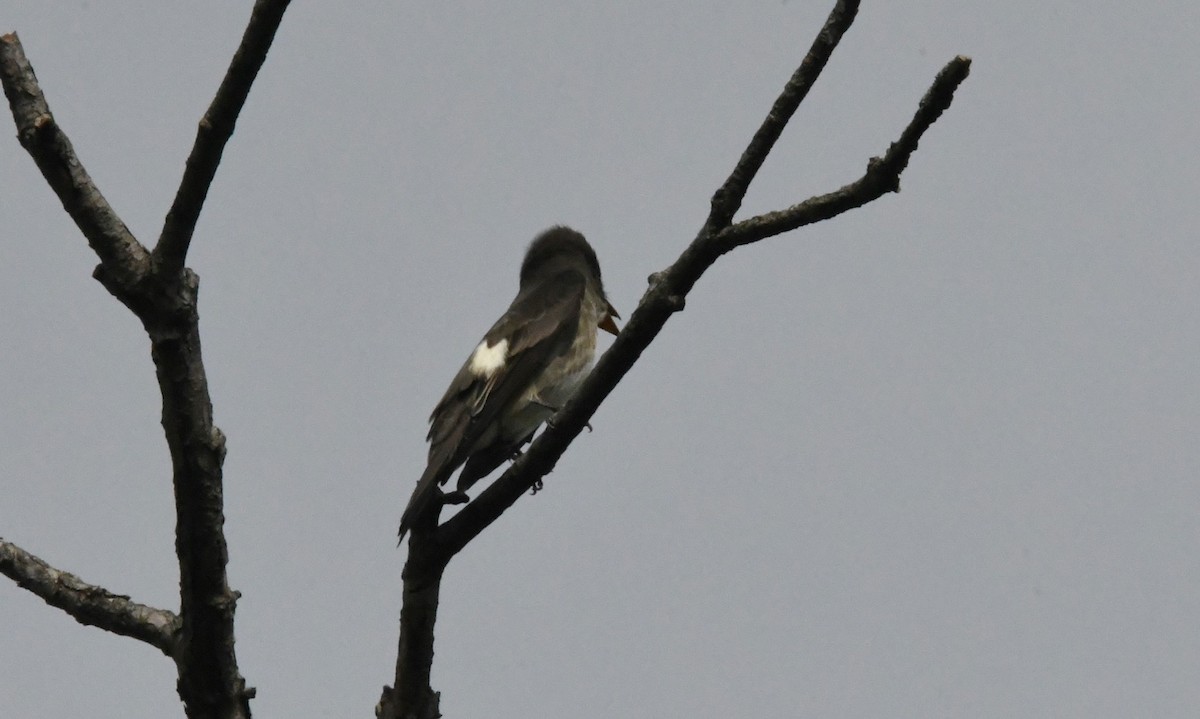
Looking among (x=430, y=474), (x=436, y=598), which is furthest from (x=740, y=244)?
(x=430, y=474)

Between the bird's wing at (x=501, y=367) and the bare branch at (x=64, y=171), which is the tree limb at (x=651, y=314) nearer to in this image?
the bird's wing at (x=501, y=367)

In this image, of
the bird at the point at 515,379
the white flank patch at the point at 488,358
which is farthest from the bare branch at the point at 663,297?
the white flank patch at the point at 488,358

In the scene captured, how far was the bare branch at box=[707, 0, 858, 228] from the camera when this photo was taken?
3.75m

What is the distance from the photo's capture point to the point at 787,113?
3.81 m

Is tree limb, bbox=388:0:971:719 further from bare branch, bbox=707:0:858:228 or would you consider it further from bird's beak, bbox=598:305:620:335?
bird's beak, bbox=598:305:620:335

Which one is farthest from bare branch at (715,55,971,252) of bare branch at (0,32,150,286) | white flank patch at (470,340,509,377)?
white flank patch at (470,340,509,377)

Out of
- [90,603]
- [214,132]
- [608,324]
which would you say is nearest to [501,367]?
[608,324]

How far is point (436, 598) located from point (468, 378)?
2593 millimetres

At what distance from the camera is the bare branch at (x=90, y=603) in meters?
4.24

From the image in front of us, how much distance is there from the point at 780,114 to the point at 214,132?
1.46m

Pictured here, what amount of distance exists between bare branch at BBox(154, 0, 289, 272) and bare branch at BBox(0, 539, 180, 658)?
1.24 m

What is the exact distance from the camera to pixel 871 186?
3764mm

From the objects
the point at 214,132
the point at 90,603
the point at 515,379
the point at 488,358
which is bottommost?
the point at 90,603

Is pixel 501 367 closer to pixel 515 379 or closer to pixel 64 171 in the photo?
pixel 515 379
